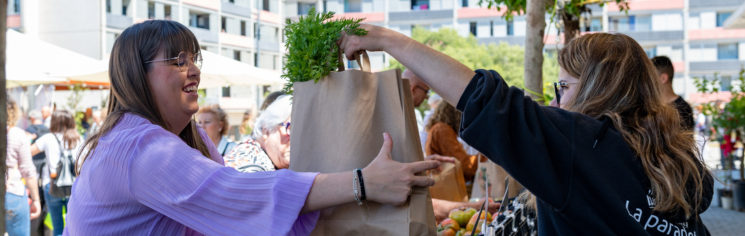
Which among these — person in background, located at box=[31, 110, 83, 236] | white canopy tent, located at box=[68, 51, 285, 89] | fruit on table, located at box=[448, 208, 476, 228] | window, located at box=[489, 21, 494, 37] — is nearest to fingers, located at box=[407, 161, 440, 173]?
fruit on table, located at box=[448, 208, 476, 228]

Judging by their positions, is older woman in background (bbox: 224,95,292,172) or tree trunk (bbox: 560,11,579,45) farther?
tree trunk (bbox: 560,11,579,45)

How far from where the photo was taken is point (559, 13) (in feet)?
17.9

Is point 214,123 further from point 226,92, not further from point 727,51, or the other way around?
point 727,51

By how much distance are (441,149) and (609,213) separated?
346cm

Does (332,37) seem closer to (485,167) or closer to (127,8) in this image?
(485,167)

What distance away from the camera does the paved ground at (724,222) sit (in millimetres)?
7196

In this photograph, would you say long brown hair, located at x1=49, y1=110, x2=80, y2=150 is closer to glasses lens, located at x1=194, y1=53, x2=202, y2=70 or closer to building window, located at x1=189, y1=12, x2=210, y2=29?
glasses lens, located at x1=194, y1=53, x2=202, y2=70

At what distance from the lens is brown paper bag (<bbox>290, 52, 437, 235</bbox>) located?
59.1 inches

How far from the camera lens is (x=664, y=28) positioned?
134ft

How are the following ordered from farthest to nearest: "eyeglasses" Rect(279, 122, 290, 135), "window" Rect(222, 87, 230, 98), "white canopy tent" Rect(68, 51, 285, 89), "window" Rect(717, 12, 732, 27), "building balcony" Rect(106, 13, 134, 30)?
"window" Rect(717, 12, 732, 27), "window" Rect(222, 87, 230, 98), "building balcony" Rect(106, 13, 134, 30), "white canopy tent" Rect(68, 51, 285, 89), "eyeglasses" Rect(279, 122, 290, 135)

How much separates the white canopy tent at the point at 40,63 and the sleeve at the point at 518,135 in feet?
23.6

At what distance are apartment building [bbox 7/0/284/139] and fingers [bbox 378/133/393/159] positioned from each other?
28628mm

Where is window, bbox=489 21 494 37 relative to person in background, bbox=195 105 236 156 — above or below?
above

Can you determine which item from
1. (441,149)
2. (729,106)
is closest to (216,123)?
(441,149)
